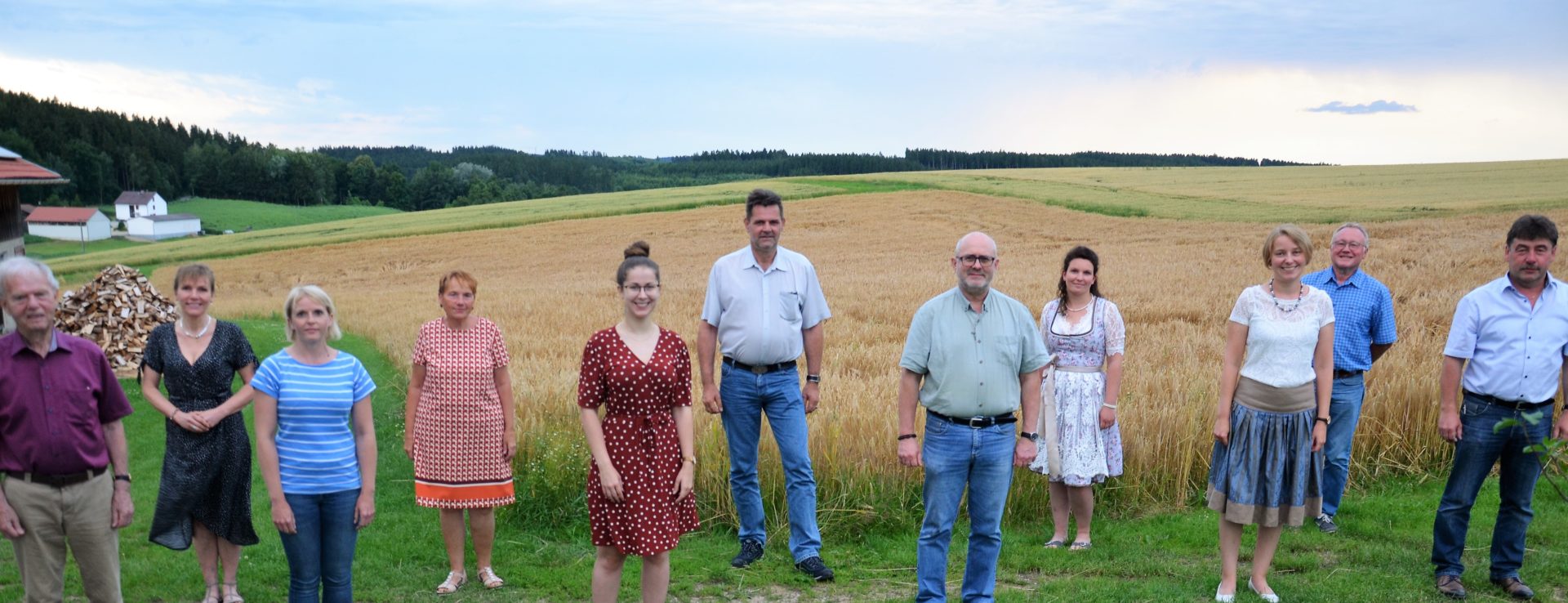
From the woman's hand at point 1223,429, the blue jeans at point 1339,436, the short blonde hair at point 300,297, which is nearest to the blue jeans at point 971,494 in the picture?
the woman's hand at point 1223,429

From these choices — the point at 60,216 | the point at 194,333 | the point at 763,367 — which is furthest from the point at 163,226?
the point at 763,367

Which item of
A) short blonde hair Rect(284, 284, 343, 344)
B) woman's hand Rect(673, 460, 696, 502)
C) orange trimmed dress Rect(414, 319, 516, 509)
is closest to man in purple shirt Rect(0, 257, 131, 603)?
short blonde hair Rect(284, 284, 343, 344)

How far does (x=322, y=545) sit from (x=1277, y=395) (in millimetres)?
4907

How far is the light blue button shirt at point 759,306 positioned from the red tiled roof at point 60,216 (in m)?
90.6

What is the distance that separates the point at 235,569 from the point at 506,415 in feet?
5.71

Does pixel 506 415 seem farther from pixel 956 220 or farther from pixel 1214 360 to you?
pixel 956 220

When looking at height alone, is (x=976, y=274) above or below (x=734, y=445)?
above

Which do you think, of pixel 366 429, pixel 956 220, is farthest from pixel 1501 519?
pixel 956 220

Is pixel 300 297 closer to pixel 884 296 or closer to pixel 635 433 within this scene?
pixel 635 433

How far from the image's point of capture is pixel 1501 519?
5949mm

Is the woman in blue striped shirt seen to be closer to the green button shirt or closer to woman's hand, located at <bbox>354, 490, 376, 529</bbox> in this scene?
woman's hand, located at <bbox>354, 490, 376, 529</bbox>

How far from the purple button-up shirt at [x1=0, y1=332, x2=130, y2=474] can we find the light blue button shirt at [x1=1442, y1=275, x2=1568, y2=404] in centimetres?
704

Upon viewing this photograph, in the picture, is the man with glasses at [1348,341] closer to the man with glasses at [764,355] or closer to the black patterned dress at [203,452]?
the man with glasses at [764,355]

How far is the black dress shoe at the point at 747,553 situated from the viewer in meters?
6.49
